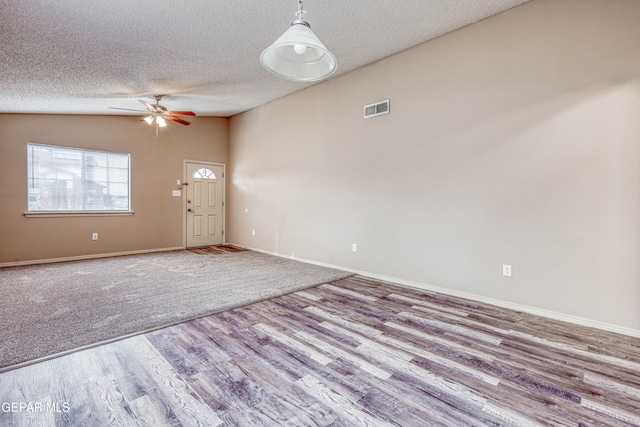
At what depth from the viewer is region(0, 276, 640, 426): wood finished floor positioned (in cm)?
158

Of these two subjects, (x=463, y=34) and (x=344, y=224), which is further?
(x=344, y=224)

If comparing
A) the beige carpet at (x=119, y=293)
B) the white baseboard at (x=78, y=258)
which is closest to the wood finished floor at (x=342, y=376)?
the beige carpet at (x=119, y=293)

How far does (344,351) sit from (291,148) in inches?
171

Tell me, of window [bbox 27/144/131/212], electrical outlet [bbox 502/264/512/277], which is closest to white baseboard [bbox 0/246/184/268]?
window [bbox 27/144/131/212]

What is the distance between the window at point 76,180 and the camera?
5.12m

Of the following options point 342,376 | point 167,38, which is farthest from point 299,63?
point 167,38

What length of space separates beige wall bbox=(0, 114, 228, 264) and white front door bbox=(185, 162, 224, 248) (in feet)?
0.69

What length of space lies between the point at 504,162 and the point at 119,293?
471 centimetres

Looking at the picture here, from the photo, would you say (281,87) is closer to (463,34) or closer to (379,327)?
(463,34)

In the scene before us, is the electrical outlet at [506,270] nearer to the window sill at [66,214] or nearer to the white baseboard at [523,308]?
the white baseboard at [523,308]

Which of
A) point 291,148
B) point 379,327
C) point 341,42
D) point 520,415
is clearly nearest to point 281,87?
point 291,148

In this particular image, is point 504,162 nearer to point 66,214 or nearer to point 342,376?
point 342,376

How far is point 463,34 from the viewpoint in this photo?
3.54 metres

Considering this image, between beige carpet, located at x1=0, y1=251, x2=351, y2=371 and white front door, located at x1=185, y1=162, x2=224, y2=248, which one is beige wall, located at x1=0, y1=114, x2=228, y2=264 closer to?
white front door, located at x1=185, y1=162, x2=224, y2=248
